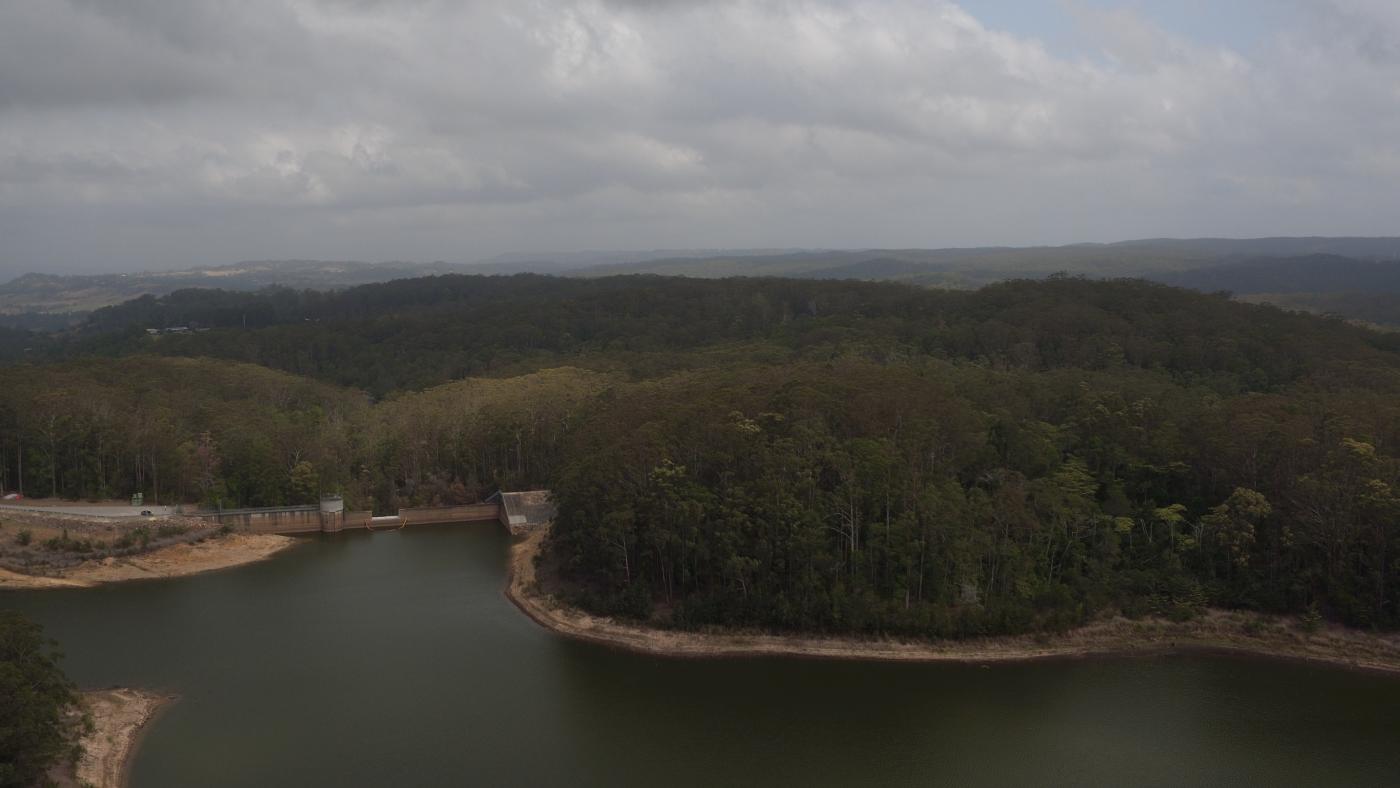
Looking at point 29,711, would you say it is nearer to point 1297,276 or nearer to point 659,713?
point 659,713

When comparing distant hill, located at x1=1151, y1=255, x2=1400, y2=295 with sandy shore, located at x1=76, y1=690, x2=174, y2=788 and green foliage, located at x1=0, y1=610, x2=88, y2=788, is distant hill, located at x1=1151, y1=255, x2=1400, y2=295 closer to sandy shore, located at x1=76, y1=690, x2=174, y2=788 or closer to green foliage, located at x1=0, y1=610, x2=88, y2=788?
sandy shore, located at x1=76, y1=690, x2=174, y2=788

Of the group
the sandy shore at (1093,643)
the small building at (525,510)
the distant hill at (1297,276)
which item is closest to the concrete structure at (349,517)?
Result: the small building at (525,510)

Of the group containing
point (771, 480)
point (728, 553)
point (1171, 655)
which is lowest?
point (1171, 655)

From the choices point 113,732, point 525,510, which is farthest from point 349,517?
point 113,732

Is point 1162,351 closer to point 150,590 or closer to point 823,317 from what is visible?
point 823,317

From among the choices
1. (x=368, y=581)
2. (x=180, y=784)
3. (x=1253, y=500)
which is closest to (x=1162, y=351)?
(x=1253, y=500)

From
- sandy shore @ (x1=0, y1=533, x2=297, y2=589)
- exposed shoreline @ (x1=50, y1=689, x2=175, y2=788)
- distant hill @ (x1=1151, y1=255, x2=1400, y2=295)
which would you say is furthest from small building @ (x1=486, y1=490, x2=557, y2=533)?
distant hill @ (x1=1151, y1=255, x2=1400, y2=295)

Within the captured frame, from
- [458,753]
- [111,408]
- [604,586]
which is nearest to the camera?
[458,753]
